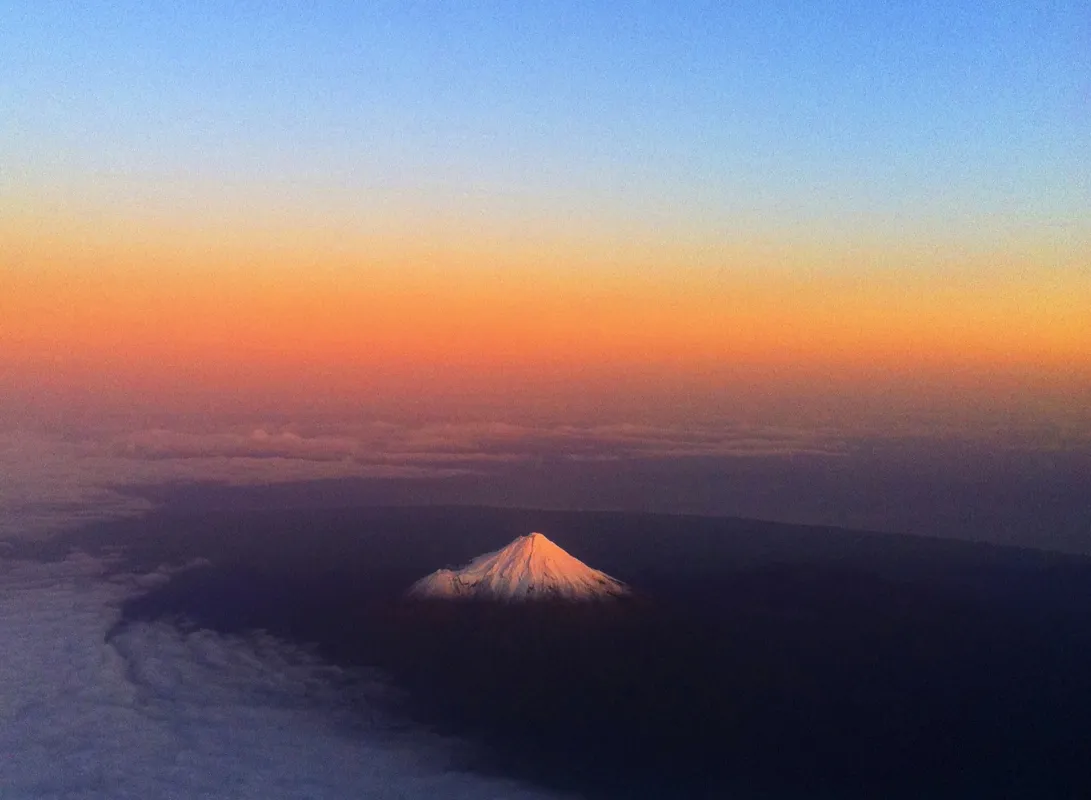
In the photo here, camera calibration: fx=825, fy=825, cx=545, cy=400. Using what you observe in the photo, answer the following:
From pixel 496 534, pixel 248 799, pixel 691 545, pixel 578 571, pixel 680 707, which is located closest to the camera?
pixel 248 799

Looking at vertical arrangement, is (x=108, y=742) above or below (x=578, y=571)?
below

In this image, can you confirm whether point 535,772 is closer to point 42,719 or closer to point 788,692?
point 788,692

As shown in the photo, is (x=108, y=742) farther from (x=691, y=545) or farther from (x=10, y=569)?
(x=691, y=545)

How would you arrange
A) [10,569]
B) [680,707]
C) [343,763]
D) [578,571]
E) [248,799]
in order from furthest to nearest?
[10,569], [578,571], [680,707], [343,763], [248,799]

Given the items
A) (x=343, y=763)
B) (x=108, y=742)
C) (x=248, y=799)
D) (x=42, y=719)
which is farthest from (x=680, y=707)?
(x=42, y=719)

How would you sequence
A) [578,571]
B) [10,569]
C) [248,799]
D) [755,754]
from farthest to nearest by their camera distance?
[10,569], [578,571], [755,754], [248,799]

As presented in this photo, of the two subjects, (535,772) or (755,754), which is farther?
(755,754)

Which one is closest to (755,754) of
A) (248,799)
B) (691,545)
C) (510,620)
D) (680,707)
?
(680,707)
